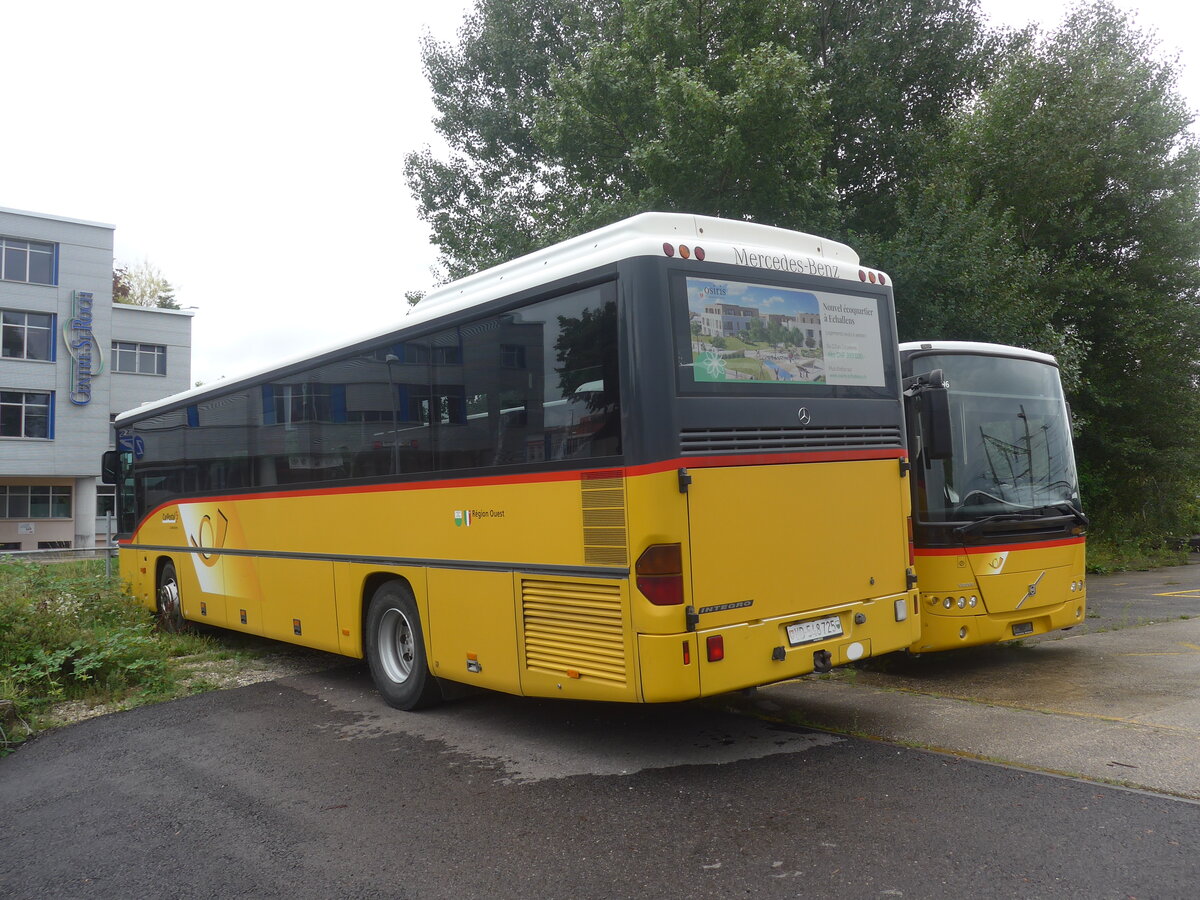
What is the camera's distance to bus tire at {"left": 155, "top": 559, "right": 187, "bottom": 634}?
11.8 metres

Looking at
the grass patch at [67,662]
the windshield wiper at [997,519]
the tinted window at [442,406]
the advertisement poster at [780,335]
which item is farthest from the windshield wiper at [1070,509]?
the grass patch at [67,662]

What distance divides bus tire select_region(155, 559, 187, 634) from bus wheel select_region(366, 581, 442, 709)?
4.94 metres

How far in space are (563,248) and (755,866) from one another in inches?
152

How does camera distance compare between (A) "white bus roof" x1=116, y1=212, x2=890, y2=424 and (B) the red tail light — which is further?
(A) "white bus roof" x1=116, y1=212, x2=890, y2=424

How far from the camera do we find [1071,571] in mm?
8539

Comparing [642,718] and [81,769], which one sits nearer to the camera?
[81,769]

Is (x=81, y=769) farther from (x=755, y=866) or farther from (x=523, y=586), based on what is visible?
(x=755, y=866)

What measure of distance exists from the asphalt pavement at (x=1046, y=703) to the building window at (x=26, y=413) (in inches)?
1701

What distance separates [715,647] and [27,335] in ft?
149

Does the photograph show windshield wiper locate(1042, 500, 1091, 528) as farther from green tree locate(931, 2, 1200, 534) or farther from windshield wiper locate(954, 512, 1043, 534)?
green tree locate(931, 2, 1200, 534)

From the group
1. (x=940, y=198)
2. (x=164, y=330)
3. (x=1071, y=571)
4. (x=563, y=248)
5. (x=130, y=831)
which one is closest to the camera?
(x=130, y=831)

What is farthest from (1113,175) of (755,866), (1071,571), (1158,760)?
(755,866)

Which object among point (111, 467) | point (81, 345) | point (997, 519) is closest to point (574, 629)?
point (997, 519)

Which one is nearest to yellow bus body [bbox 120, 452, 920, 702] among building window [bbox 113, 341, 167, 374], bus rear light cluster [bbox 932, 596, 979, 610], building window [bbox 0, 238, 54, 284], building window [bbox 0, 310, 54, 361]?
bus rear light cluster [bbox 932, 596, 979, 610]
